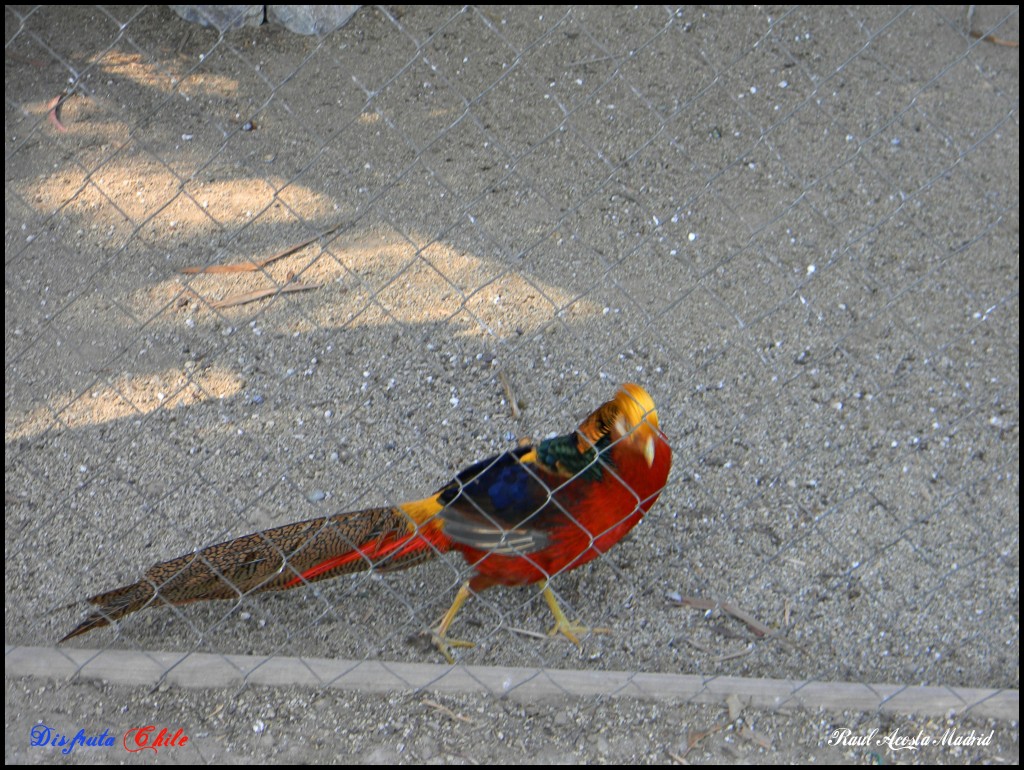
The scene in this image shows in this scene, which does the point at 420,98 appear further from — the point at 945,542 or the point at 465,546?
the point at 945,542

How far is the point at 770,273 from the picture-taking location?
3.26 m

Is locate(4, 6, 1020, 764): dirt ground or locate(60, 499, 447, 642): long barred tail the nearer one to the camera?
locate(60, 499, 447, 642): long barred tail

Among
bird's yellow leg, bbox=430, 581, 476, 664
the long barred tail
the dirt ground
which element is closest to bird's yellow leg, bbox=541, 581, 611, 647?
the dirt ground

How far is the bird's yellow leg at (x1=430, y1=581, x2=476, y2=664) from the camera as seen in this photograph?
2.14m

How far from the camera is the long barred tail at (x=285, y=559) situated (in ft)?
6.16

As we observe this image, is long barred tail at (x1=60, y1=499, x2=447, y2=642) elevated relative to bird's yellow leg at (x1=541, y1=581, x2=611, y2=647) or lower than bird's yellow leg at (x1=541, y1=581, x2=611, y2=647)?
elevated

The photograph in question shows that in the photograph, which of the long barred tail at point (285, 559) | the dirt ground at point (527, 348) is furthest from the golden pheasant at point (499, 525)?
the dirt ground at point (527, 348)

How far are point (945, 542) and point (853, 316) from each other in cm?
95

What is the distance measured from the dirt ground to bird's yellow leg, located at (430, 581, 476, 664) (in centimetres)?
4

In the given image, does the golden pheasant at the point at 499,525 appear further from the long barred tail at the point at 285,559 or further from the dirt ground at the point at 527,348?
the dirt ground at the point at 527,348

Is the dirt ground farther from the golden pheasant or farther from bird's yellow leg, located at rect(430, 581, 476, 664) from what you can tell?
the golden pheasant

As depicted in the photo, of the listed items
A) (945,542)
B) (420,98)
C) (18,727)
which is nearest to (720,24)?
(420,98)

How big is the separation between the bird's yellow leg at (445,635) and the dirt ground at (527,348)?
4cm

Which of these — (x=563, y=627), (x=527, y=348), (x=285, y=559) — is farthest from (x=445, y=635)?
(x=527, y=348)
